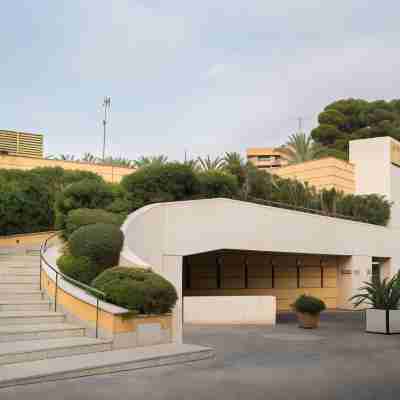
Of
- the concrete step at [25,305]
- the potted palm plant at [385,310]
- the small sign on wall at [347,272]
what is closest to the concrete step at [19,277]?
the concrete step at [25,305]

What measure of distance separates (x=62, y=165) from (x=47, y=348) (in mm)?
18940

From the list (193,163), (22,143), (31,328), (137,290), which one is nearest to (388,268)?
(193,163)

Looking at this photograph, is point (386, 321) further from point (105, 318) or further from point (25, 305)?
point (25, 305)

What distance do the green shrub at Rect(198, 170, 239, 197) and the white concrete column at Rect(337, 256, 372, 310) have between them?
9716mm

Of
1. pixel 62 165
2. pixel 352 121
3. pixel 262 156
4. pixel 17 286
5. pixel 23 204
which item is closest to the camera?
pixel 17 286

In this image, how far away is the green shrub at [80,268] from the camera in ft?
47.1

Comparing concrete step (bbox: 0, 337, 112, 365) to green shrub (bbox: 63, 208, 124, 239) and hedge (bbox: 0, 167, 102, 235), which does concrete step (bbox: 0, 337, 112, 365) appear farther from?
hedge (bbox: 0, 167, 102, 235)

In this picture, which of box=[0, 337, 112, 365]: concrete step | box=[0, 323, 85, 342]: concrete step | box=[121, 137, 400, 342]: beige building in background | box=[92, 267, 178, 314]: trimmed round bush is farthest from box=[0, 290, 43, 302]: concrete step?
box=[0, 337, 112, 365]: concrete step

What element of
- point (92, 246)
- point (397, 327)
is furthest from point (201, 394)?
point (397, 327)

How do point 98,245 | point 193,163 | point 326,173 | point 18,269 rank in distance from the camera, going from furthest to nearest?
point 326,173, point 193,163, point 18,269, point 98,245

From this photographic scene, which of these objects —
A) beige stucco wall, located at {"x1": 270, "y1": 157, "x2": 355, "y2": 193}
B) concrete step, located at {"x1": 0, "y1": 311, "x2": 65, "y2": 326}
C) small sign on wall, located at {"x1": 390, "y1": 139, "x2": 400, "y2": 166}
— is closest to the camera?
concrete step, located at {"x1": 0, "y1": 311, "x2": 65, "y2": 326}

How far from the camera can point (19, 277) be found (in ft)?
50.2

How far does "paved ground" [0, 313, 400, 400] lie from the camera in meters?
8.31

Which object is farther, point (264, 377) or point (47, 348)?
point (47, 348)
